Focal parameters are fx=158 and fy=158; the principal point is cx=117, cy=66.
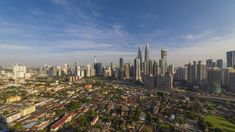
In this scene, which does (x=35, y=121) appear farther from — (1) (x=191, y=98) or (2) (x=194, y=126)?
(1) (x=191, y=98)

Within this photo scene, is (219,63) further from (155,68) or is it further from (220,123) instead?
(220,123)

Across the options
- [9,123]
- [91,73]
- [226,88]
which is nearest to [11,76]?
[91,73]

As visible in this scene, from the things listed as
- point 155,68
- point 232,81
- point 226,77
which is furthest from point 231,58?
point 155,68

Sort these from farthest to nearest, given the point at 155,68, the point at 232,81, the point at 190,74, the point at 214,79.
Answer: the point at 155,68 → the point at 190,74 → the point at 214,79 → the point at 232,81

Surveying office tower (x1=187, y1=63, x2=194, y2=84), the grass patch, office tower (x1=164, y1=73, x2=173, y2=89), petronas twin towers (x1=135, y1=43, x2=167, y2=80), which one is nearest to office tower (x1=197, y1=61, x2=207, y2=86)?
office tower (x1=187, y1=63, x2=194, y2=84)

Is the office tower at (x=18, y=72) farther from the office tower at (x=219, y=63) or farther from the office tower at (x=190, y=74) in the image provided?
the office tower at (x=219, y=63)

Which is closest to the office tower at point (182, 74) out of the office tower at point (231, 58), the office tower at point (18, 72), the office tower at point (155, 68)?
the office tower at point (155, 68)
